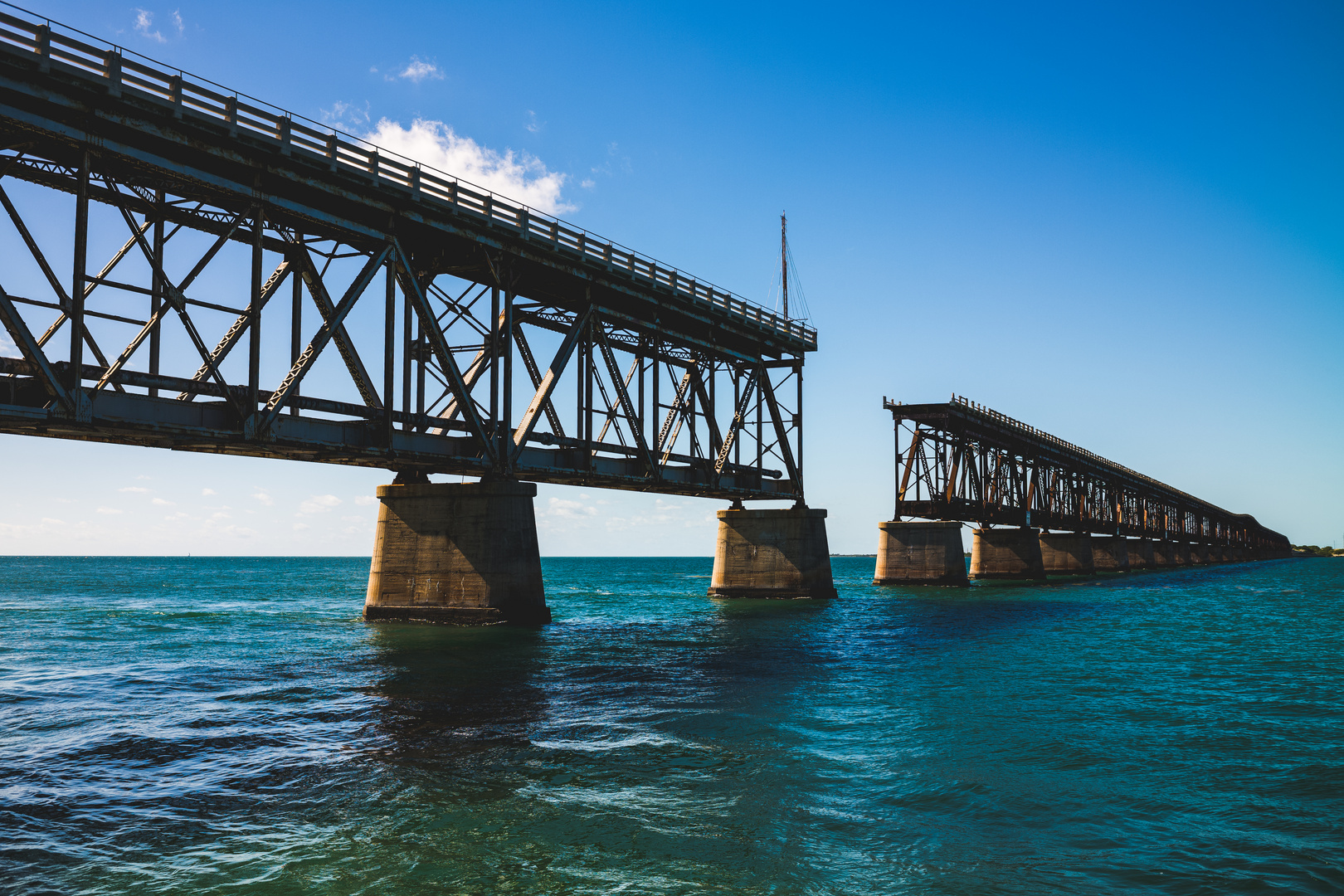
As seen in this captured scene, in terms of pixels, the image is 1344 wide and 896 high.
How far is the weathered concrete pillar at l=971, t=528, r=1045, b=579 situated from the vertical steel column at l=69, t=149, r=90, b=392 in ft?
239

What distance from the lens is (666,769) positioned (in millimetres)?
12688

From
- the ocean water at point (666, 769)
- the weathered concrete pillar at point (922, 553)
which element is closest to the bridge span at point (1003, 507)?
the weathered concrete pillar at point (922, 553)

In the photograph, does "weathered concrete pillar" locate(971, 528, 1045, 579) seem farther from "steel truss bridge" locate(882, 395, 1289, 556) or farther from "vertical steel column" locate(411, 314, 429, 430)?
"vertical steel column" locate(411, 314, 429, 430)

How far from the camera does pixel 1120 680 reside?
22188 millimetres

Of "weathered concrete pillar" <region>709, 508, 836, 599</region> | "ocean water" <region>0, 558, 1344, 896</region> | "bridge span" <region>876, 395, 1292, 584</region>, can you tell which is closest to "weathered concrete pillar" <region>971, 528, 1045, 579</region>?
"bridge span" <region>876, 395, 1292, 584</region>

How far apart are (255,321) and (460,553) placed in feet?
33.0

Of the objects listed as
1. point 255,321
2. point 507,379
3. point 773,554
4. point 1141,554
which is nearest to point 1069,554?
point 1141,554

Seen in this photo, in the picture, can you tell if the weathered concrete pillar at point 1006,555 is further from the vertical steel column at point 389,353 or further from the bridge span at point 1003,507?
the vertical steel column at point 389,353

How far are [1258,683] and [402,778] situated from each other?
2020 cm

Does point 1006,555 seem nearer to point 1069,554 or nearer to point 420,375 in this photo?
point 1069,554

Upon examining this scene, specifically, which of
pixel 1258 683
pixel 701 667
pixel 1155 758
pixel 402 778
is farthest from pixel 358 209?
pixel 1258 683

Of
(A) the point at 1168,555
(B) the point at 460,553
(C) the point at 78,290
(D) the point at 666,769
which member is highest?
(C) the point at 78,290

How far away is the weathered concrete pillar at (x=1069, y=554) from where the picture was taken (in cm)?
10594

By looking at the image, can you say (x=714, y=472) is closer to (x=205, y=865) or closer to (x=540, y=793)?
(x=540, y=793)
